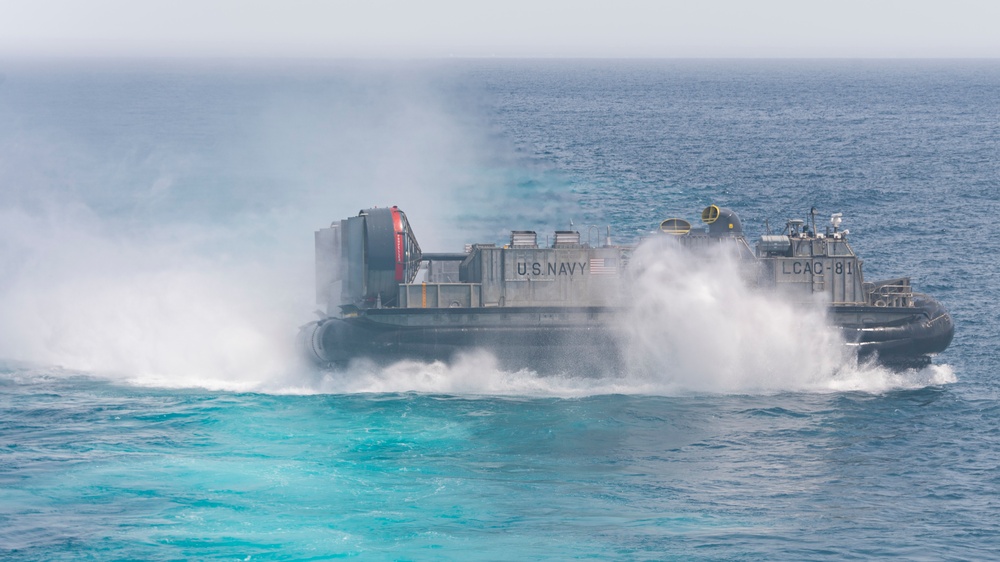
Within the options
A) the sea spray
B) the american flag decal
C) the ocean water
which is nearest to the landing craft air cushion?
the american flag decal

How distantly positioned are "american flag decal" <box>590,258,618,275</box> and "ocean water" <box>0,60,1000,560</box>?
6.87 feet

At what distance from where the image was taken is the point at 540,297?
42.0m

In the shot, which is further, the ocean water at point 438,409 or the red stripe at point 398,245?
the red stripe at point 398,245

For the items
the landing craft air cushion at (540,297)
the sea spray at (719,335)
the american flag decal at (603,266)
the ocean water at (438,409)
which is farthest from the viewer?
the american flag decal at (603,266)

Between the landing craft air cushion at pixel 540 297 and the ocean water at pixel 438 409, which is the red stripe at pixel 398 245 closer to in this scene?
the landing craft air cushion at pixel 540 297

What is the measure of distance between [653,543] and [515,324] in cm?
1482

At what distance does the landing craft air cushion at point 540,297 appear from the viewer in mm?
40875

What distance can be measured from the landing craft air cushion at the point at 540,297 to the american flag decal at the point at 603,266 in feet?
0.12

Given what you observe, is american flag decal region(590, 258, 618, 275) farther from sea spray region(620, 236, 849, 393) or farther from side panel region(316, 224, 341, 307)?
side panel region(316, 224, 341, 307)

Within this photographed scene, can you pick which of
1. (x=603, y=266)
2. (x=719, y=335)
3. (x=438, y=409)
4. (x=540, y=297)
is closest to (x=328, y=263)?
(x=540, y=297)

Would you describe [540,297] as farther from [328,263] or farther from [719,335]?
[328,263]

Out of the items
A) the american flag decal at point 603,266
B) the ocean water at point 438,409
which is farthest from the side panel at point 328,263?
the american flag decal at point 603,266

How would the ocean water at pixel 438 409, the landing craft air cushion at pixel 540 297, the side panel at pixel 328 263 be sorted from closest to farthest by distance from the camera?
the ocean water at pixel 438 409 → the landing craft air cushion at pixel 540 297 → the side panel at pixel 328 263

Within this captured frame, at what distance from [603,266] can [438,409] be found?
8.48m
